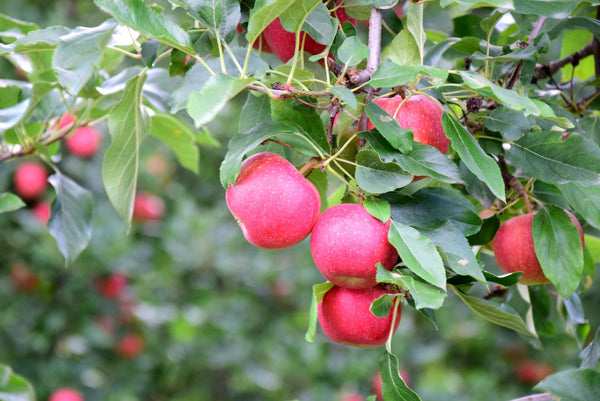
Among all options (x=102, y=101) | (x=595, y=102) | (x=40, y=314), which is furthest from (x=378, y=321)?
(x=40, y=314)

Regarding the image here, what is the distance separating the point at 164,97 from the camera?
105cm

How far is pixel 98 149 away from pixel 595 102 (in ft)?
5.27

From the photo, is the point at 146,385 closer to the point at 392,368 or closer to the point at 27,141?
the point at 27,141

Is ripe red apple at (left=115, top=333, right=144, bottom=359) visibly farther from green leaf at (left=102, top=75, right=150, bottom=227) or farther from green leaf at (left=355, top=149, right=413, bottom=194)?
green leaf at (left=355, top=149, right=413, bottom=194)

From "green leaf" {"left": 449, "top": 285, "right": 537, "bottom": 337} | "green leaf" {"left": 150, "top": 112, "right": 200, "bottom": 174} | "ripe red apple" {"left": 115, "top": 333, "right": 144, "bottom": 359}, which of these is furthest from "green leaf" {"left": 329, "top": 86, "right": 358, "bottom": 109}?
"ripe red apple" {"left": 115, "top": 333, "right": 144, "bottom": 359}

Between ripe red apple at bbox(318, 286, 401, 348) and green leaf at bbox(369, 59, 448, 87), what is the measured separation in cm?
23

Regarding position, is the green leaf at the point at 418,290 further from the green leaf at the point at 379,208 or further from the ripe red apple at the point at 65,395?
the ripe red apple at the point at 65,395

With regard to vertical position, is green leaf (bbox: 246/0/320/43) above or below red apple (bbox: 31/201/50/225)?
above

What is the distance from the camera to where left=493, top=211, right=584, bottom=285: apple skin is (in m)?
0.73

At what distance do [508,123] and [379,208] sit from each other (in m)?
0.20

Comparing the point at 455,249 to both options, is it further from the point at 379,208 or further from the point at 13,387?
the point at 13,387

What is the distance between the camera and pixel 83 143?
6.56 feet

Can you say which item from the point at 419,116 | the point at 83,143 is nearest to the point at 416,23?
the point at 419,116

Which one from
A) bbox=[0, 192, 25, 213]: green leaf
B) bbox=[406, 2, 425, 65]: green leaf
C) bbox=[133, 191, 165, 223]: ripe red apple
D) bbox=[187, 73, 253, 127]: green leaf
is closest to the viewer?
bbox=[187, 73, 253, 127]: green leaf
